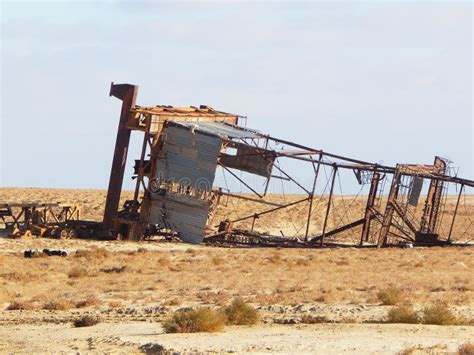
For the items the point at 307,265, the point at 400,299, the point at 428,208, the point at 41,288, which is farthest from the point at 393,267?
the point at 428,208

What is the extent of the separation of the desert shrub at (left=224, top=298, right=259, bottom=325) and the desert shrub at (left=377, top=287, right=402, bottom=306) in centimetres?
391

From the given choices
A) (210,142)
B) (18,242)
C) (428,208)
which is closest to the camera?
(18,242)

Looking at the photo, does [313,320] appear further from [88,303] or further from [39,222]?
[39,222]

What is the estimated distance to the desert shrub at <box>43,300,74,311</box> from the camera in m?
27.2

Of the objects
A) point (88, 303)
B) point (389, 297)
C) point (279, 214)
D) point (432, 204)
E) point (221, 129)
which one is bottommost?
point (279, 214)

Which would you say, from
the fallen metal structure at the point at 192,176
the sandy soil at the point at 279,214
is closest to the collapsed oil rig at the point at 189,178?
the fallen metal structure at the point at 192,176

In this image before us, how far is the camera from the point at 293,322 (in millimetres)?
23484

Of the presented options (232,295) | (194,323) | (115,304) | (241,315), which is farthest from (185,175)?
(194,323)

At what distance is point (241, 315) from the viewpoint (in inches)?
913

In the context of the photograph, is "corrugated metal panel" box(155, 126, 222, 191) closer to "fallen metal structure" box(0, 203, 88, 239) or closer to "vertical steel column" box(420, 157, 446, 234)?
"fallen metal structure" box(0, 203, 88, 239)

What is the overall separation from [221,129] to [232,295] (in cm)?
2188

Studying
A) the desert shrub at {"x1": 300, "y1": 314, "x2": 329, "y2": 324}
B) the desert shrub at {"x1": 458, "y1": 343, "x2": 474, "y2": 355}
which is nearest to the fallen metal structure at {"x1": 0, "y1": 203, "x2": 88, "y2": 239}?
the desert shrub at {"x1": 300, "y1": 314, "x2": 329, "y2": 324}

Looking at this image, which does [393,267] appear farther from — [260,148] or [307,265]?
[260,148]

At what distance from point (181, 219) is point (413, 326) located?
83.1ft
